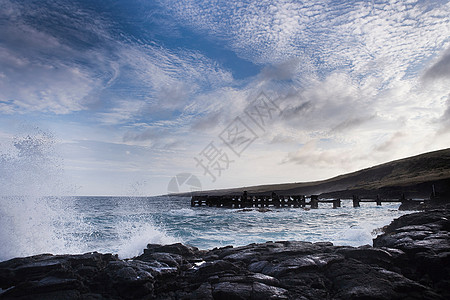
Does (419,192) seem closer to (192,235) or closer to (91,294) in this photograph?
(192,235)

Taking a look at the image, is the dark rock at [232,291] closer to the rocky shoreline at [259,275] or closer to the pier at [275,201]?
the rocky shoreline at [259,275]

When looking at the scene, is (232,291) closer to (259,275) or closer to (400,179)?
(259,275)

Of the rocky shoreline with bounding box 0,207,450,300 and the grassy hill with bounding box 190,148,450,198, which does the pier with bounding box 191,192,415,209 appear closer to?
the grassy hill with bounding box 190,148,450,198

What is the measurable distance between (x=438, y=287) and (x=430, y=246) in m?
1.62

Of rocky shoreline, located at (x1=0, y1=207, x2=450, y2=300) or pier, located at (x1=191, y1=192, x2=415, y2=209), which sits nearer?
rocky shoreline, located at (x1=0, y1=207, x2=450, y2=300)

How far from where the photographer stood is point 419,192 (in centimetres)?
6250

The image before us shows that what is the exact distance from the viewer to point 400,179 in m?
86.3

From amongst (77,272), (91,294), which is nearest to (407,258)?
(91,294)

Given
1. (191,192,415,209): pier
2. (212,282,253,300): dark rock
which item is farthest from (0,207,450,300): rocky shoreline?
(191,192,415,209): pier

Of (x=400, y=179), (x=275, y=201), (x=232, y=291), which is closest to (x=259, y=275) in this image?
(x=232, y=291)

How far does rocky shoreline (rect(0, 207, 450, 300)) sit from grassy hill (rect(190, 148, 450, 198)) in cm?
5670

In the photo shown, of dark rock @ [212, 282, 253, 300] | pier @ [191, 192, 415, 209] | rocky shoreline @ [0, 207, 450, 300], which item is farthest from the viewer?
pier @ [191, 192, 415, 209]

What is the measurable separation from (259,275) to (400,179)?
95.8 meters

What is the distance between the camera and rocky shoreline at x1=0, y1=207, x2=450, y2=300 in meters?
6.17
